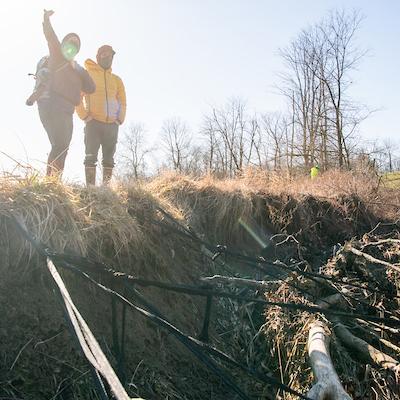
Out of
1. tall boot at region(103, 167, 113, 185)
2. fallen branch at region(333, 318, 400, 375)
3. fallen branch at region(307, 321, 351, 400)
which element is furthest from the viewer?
tall boot at region(103, 167, 113, 185)

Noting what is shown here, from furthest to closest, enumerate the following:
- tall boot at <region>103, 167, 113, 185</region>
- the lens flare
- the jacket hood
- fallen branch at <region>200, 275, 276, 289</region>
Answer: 1. the jacket hood
2. the lens flare
3. tall boot at <region>103, 167, 113, 185</region>
4. fallen branch at <region>200, 275, 276, 289</region>

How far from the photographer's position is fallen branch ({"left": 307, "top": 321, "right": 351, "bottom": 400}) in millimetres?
2560

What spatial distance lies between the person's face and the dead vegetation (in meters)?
1.65

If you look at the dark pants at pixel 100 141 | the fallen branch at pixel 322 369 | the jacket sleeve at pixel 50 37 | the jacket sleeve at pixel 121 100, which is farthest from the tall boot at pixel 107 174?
the fallen branch at pixel 322 369

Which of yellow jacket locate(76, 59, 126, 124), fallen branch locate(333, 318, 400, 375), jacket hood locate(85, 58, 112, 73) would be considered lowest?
fallen branch locate(333, 318, 400, 375)

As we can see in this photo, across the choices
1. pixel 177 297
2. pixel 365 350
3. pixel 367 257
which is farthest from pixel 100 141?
pixel 365 350

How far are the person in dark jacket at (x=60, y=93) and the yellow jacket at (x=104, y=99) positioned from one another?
40 centimetres

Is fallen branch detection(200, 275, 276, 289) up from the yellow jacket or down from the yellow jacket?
down

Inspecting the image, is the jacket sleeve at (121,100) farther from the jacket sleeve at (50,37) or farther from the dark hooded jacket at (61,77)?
the jacket sleeve at (50,37)

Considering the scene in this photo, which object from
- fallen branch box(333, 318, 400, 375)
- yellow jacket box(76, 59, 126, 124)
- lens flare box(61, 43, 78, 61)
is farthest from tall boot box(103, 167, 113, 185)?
fallen branch box(333, 318, 400, 375)

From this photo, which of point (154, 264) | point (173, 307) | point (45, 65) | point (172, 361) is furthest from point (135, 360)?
point (45, 65)

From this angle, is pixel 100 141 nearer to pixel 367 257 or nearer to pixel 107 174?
pixel 107 174

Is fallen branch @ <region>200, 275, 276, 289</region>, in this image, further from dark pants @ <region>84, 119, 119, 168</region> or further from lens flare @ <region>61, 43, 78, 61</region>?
lens flare @ <region>61, 43, 78, 61</region>

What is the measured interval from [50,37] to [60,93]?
1.99ft
